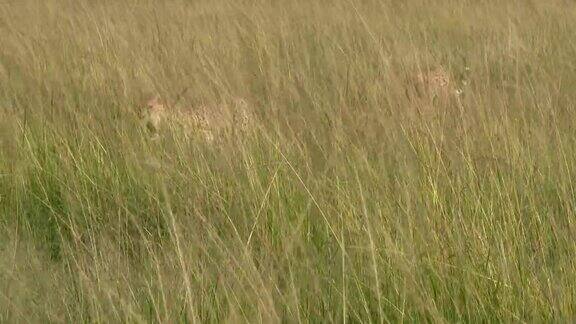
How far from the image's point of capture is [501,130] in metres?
2.46

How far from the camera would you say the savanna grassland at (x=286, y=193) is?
1.73 meters

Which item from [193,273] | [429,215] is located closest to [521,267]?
[429,215]

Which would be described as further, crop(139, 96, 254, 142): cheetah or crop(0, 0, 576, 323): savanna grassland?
crop(139, 96, 254, 142): cheetah

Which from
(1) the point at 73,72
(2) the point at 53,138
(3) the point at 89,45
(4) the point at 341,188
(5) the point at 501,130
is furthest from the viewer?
(3) the point at 89,45

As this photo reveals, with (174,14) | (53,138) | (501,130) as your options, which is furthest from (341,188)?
(174,14)

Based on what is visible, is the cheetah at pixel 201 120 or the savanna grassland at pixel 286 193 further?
the cheetah at pixel 201 120

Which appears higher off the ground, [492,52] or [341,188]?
[341,188]

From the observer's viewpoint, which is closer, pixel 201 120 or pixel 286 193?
pixel 286 193

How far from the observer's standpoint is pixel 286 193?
7.68ft

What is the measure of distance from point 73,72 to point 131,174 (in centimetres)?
131

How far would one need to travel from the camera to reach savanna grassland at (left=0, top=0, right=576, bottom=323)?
5.68 ft

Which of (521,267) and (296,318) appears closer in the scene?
(296,318)

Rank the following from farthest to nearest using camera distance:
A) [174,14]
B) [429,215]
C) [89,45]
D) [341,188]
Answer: [174,14] → [89,45] → [341,188] → [429,215]

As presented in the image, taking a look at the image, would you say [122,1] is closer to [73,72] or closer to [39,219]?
[73,72]
